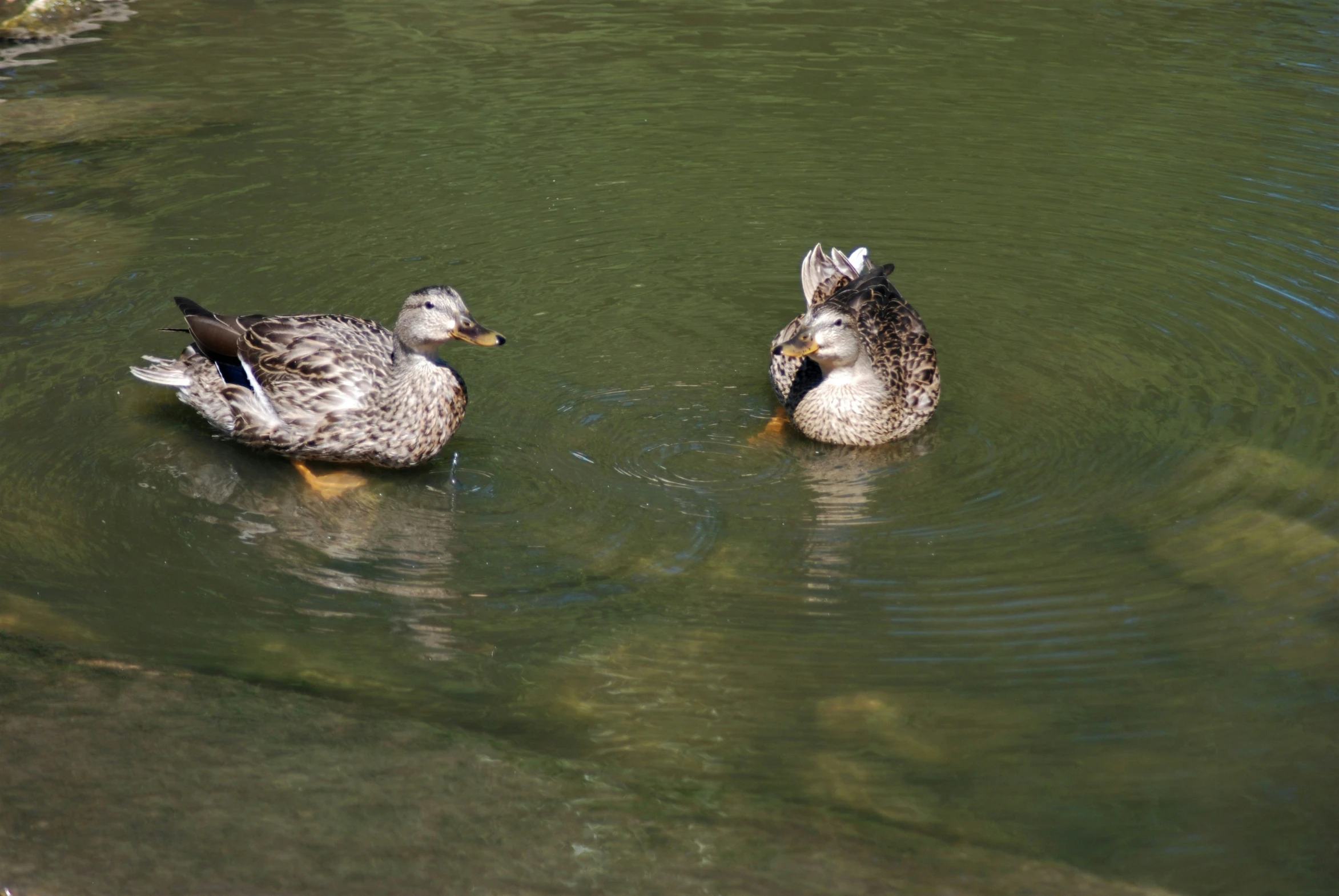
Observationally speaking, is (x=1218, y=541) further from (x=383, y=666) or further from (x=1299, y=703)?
(x=383, y=666)

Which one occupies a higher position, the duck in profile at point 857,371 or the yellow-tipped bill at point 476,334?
the yellow-tipped bill at point 476,334

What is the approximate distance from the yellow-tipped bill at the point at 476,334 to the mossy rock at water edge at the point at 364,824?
2.60 m

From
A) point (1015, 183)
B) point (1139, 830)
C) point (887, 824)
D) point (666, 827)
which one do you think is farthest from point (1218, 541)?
point (1015, 183)

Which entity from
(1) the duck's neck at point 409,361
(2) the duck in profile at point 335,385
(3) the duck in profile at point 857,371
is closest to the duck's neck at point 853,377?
(3) the duck in profile at point 857,371

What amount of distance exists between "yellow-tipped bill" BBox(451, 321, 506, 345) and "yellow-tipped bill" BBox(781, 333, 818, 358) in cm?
153

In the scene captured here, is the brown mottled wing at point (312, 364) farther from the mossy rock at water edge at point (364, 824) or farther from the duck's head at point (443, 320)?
the mossy rock at water edge at point (364, 824)

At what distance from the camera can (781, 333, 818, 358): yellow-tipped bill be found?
23.6ft

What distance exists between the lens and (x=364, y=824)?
4043mm

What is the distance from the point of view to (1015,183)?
1077 cm

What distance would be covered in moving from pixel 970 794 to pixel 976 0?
13.0 metres

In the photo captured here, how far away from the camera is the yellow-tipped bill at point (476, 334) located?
6.85 metres

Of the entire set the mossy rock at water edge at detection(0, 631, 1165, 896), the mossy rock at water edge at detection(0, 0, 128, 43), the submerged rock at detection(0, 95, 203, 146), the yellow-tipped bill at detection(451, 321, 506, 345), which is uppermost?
the mossy rock at water edge at detection(0, 0, 128, 43)

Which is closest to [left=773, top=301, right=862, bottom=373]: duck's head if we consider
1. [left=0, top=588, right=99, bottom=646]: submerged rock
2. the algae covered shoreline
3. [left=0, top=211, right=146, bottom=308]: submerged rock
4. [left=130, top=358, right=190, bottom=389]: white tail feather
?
[left=130, top=358, right=190, bottom=389]: white tail feather

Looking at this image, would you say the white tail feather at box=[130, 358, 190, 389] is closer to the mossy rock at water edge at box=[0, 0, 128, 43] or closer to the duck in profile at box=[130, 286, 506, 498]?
the duck in profile at box=[130, 286, 506, 498]
